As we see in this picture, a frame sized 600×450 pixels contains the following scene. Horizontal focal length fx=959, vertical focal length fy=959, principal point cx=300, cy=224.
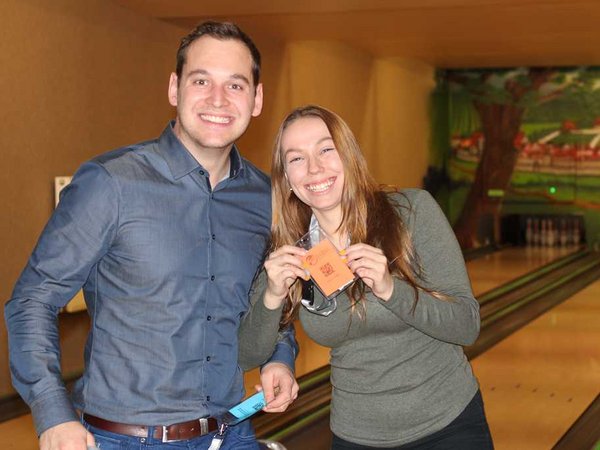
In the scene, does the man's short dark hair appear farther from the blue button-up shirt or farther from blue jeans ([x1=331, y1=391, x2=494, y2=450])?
blue jeans ([x1=331, y1=391, x2=494, y2=450])

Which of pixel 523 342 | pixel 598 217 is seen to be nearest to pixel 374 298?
pixel 523 342

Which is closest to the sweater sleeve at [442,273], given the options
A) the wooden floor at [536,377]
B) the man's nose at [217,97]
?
the man's nose at [217,97]

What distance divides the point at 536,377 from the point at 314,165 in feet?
14.5

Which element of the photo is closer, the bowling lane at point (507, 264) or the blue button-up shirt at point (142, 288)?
the blue button-up shirt at point (142, 288)

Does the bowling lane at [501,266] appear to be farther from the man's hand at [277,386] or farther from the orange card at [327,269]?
the orange card at [327,269]

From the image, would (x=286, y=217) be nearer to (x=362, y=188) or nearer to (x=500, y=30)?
(x=362, y=188)

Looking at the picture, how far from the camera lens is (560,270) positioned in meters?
11.8

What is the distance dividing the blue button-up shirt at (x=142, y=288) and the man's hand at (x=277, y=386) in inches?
2.6

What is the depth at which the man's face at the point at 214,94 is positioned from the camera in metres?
1.98

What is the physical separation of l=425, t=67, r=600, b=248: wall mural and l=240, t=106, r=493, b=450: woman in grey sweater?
469 inches

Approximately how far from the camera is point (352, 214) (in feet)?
7.04

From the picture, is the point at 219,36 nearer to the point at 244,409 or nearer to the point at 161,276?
the point at 161,276

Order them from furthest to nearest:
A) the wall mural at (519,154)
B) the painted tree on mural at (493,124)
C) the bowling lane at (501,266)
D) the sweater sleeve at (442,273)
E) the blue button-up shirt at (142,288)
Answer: the painted tree on mural at (493,124) → the wall mural at (519,154) → the bowling lane at (501,266) → the sweater sleeve at (442,273) → the blue button-up shirt at (142,288)

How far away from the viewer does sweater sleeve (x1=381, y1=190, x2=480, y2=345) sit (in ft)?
6.72
